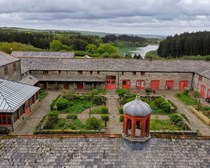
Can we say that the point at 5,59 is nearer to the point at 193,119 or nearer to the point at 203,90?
the point at 193,119

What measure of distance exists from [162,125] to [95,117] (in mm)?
7241

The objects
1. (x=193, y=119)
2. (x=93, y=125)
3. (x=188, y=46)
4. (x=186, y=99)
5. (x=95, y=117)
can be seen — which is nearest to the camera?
(x=93, y=125)

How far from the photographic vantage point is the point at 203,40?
273 feet

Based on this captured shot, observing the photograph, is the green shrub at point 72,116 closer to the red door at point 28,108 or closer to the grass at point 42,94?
the red door at point 28,108

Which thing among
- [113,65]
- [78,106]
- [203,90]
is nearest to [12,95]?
[78,106]

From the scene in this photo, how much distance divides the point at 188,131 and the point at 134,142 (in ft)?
39.5

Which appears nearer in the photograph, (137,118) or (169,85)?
(137,118)

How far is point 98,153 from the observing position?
10.2m

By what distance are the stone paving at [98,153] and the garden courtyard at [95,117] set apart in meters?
9.76

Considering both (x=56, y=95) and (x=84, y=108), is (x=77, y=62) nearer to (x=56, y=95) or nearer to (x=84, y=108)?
(x=56, y=95)

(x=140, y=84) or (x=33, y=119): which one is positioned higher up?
(x=140, y=84)

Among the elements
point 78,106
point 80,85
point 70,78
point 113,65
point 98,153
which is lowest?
point 78,106

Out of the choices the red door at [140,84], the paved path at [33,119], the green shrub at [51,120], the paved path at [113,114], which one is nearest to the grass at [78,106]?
the paved path at [33,119]

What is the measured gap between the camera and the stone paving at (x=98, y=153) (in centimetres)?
982
